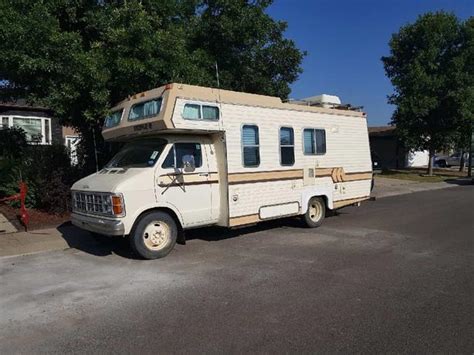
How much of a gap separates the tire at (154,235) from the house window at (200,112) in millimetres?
1745

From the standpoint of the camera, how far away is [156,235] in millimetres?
7793

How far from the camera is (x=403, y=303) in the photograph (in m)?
5.35

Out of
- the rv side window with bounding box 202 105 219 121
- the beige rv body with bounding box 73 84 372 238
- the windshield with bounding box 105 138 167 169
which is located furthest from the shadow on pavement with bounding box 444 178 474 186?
the windshield with bounding box 105 138 167 169

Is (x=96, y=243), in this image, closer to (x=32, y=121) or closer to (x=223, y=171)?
(x=223, y=171)

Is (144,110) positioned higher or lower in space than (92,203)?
higher

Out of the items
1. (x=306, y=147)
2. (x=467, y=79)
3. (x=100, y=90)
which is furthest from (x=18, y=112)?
(x=467, y=79)

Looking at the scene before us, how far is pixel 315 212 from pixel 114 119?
15.9 ft

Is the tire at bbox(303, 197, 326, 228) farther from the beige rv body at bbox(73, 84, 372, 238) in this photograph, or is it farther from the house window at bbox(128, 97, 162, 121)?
the house window at bbox(128, 97, 162, 121)

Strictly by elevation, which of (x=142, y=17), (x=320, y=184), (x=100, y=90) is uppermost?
(x=142, y=17)

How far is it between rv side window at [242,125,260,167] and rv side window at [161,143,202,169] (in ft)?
3.09

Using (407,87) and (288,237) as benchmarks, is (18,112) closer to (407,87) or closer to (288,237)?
(288,237)

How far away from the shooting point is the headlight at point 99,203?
7.30 m

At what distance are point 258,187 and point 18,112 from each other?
1446 cm

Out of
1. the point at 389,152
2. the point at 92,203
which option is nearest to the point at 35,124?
the point at 92,203
